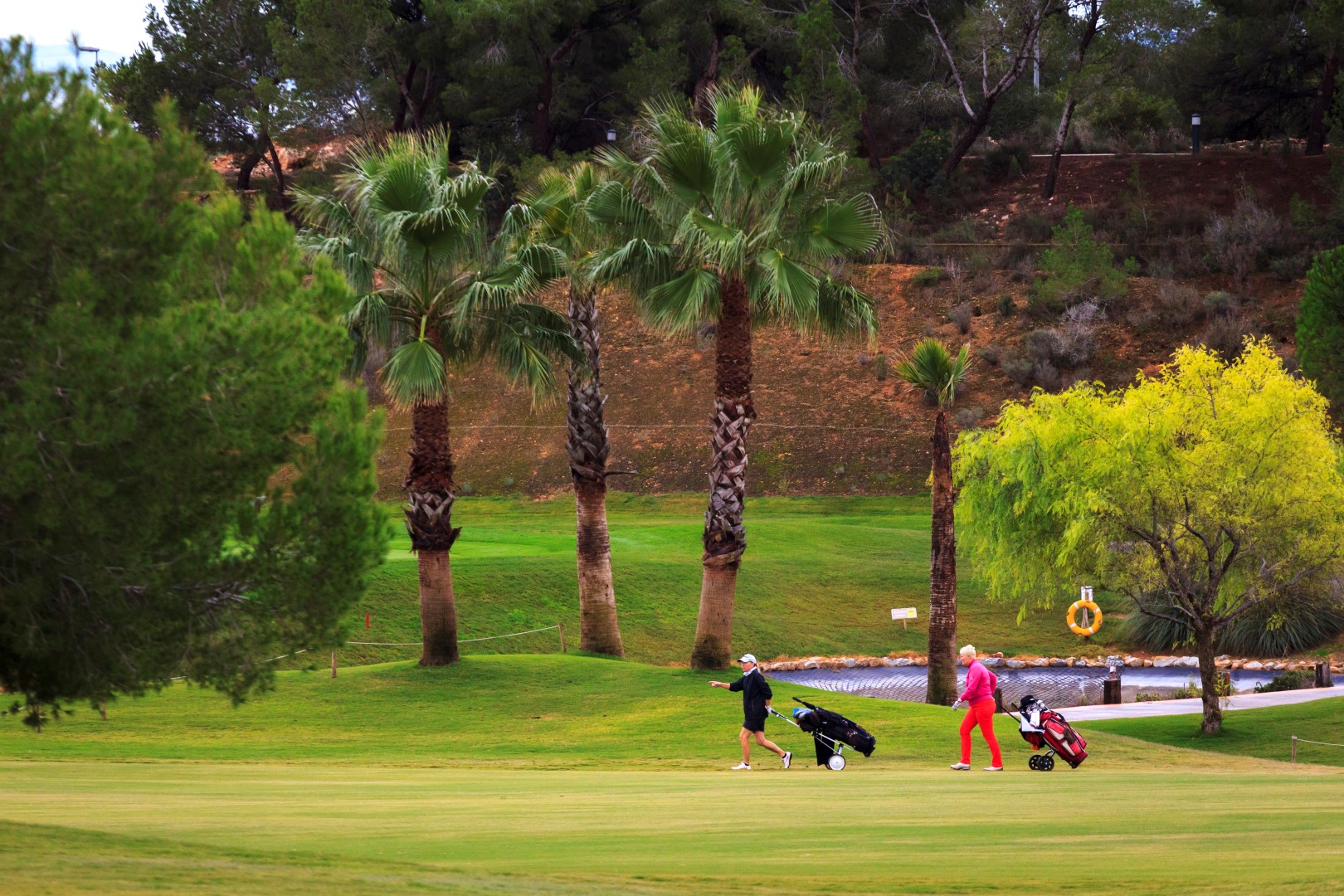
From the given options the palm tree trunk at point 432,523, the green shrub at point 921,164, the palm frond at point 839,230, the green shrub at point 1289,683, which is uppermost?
the green shrub at point 921,164

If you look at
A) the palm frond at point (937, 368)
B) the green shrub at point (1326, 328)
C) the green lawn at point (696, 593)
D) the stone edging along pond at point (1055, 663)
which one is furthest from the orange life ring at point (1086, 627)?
the green shrub at point (1326, 328)

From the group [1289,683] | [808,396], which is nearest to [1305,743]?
[1289,683]

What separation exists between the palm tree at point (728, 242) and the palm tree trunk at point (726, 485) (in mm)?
21

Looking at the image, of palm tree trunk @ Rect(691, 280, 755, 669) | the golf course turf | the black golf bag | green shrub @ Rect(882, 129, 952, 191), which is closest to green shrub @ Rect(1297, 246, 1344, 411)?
the golf course turf

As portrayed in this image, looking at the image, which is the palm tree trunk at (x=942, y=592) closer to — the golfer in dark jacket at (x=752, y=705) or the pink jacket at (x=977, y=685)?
the golfer in dark jacket at (x=752, y=705)

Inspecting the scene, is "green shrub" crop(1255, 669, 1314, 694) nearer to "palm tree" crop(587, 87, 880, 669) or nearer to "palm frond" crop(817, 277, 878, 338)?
"palm tree" crop(587, 87, 880, 669)

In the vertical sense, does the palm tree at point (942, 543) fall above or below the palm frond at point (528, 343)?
below

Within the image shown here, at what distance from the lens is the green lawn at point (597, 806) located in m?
8.59

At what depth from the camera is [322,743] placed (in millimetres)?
20828

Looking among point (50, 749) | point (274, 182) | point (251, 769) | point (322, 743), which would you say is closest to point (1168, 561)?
point (322, 743)

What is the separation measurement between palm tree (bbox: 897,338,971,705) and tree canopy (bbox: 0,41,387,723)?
15.9 metres

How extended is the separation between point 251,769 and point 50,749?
3.68 metres

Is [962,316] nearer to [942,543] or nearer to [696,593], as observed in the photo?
[696,593]

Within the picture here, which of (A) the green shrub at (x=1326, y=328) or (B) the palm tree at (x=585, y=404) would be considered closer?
(B) the palm tree at (x=585, y=404)
